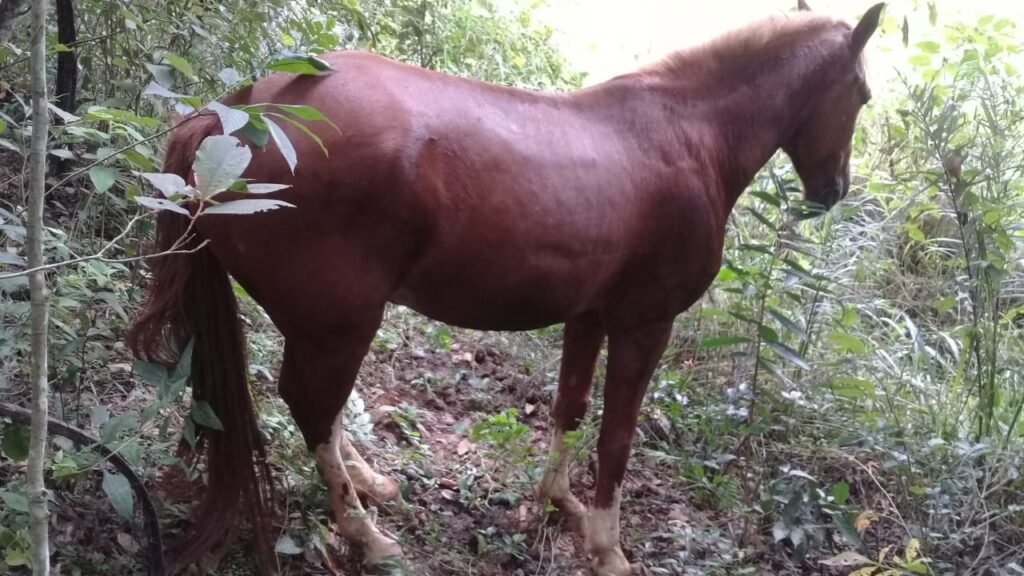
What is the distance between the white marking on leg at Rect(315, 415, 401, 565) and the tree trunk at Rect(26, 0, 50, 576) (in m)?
1.07

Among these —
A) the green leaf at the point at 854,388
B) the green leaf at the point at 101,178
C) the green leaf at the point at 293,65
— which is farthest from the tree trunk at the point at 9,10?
the green leaf at the point at 854,388

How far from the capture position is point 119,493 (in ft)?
5.01

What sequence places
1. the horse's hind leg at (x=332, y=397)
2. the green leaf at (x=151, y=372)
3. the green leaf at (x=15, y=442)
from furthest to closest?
the horse's hind leg at (x=332, y=397) < the green leaf at (x=151, y=372) < the green leaf at (x=15, y=442)

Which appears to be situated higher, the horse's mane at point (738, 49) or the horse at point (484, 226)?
the horse's mane at point (738, 49)

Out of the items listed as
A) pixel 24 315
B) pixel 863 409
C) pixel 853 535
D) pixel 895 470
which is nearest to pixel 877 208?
pixel 863 409

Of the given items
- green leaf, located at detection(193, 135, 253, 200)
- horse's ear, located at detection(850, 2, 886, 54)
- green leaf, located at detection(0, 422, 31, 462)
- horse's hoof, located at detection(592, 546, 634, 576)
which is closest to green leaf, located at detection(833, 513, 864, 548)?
horse's hoof, located at detection(592, 546, 634, 576)

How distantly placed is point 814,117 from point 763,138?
0.71 feet

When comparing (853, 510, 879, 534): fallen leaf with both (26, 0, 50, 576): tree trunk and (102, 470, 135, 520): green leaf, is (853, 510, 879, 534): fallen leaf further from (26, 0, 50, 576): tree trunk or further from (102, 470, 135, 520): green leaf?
(26, 0, 50, 576): tree trunk

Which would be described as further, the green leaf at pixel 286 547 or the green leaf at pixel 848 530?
the green leaf at pixel 848 530

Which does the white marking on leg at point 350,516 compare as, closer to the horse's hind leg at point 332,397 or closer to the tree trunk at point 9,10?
the horse's hind leg at point 332,397

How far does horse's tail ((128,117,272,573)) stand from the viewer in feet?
6.50

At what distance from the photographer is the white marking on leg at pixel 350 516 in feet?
7.67

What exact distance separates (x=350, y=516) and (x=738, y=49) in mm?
1876

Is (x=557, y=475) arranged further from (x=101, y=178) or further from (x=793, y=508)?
(x=101, y=178)
